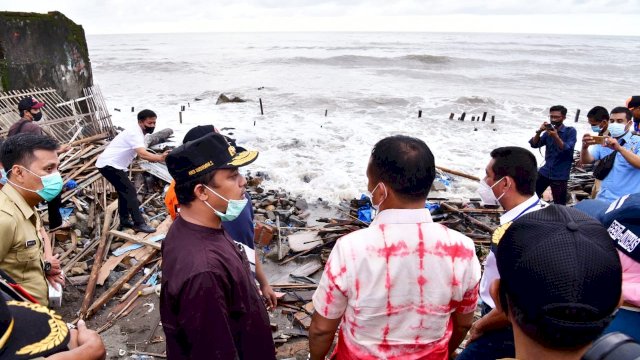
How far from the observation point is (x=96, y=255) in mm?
6297

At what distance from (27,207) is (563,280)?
402 cm

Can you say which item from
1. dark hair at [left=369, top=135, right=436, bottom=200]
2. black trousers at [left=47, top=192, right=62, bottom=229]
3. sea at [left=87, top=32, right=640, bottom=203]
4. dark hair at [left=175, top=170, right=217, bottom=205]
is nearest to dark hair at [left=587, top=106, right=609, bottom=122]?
sea at [left=87, top=32, right=640, bottom=203]

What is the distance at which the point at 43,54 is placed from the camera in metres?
12.0

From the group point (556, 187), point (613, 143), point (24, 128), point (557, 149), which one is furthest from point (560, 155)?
point (24, 128)

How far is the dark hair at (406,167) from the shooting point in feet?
6.60

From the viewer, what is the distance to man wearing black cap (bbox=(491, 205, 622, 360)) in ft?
3.79

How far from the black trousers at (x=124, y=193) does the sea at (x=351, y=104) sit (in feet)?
14.2

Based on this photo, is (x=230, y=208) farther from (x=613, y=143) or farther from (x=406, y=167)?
(x=613, y=143)

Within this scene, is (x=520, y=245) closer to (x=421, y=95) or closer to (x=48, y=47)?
(x=48, y=47)

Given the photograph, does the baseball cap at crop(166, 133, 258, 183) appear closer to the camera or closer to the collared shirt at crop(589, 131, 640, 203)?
the camera

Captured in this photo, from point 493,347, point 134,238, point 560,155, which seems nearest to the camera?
point 493,347

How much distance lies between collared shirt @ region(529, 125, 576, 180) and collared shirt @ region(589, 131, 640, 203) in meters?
1.65

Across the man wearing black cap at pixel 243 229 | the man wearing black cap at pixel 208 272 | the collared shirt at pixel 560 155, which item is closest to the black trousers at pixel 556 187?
the collared shirt at pixel 560 155

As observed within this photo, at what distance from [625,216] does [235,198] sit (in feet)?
8.04
